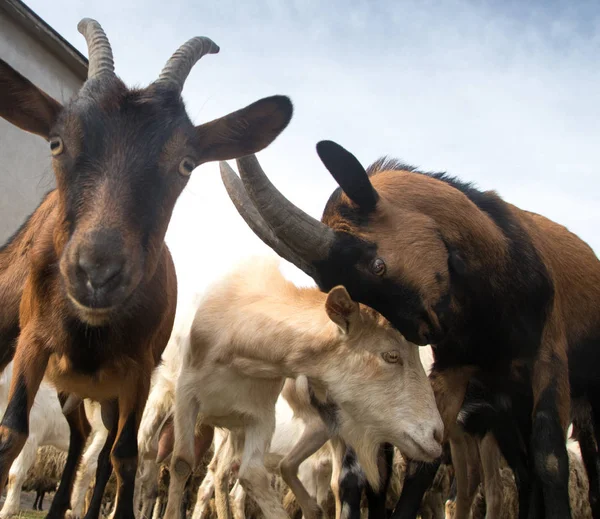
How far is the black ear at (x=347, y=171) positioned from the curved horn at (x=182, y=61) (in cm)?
80

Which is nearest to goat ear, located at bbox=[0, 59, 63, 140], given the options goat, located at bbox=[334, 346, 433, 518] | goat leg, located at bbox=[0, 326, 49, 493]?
goat leg, located at bbox=[0, 326, 49, 493]

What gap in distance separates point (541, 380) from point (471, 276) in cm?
65

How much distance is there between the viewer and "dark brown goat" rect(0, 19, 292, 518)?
2.80 m

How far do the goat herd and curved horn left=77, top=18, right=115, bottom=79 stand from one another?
11 millimetres

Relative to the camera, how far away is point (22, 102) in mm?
3273

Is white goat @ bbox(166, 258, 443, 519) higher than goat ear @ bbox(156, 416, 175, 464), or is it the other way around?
white goat @ bbox(166, 258, 443, 519)

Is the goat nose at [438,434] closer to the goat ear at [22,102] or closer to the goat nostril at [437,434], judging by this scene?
the goat nostril at [437,434]

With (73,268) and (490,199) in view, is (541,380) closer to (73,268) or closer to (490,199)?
(490,199)

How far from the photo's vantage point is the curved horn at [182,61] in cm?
355

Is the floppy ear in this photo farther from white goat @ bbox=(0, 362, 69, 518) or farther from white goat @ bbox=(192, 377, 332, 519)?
white goat @ bbox=(0, 362, 69, 518)

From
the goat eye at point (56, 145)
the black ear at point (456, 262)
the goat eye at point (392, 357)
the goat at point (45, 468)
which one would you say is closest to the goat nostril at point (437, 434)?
the goat eye at point (392, 357)

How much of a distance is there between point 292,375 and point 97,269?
223 cm

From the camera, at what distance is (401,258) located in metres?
3.33

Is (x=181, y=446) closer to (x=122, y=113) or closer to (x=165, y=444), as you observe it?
(x=165, y=444)
